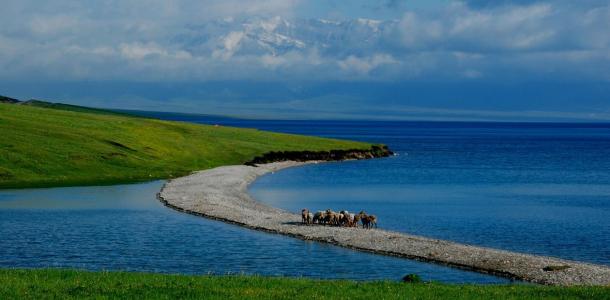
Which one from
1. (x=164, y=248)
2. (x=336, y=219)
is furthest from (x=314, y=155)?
(x=164, y=248)

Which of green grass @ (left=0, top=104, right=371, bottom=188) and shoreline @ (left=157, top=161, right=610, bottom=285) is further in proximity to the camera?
green grass @ (left=0, top=104, right=371, bottom=188)

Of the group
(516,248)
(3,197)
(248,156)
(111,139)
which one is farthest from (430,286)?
(248,156)

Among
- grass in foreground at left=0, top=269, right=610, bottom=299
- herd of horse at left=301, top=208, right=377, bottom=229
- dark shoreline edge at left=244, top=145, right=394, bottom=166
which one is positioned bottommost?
dark shoreline edge at left=244, top=145, right=394, bottom=166

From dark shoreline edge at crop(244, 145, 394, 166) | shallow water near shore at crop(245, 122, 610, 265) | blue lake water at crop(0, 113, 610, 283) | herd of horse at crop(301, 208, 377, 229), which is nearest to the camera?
blue lake water at crop(0, 113, 610, 283)

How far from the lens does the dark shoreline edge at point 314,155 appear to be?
16288 cm

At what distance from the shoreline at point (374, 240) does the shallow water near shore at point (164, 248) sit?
1620 mm

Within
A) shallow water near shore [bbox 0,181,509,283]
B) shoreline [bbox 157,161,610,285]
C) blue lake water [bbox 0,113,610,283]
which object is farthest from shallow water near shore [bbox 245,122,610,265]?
shallow water near shore [bbox 0,181,509,283]

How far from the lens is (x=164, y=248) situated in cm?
6022

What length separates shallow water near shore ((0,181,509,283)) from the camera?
51.9 metres

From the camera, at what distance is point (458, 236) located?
71000 mm

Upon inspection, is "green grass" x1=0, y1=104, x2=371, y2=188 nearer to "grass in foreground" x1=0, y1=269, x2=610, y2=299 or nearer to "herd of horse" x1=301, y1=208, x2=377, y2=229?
"herd of horse" x1=301, y1=208, x2=377, y2=229

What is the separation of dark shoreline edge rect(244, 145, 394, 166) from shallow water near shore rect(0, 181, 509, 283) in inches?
2986

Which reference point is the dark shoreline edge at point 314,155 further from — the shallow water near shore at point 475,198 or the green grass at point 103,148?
the shallow water near shore at point 475,198

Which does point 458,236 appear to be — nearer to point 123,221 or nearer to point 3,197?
point 123,221
